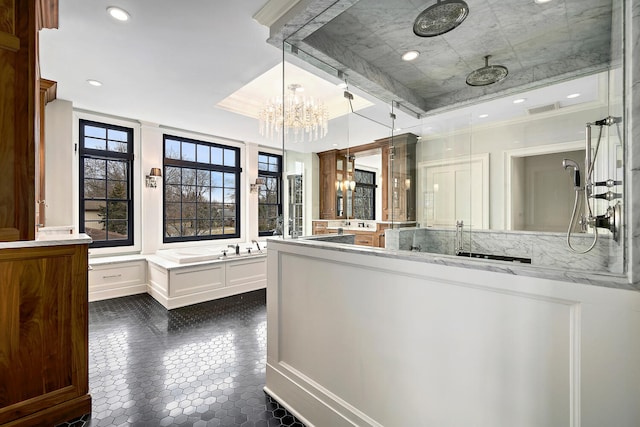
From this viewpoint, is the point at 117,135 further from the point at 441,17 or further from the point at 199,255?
the point at 441,17

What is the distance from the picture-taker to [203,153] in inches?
214

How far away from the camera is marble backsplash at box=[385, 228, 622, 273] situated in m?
2.55

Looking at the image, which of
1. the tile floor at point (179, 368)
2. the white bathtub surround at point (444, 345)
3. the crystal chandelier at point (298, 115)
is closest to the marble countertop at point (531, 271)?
the white bathtub surround at point (444, 345)

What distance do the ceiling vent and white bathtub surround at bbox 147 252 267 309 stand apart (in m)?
4.15

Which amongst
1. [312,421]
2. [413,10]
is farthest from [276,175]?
[312,421]

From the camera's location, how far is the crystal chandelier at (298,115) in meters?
3.23

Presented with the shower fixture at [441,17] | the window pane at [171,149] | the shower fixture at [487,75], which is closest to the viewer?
the shower fixture at [441,17]

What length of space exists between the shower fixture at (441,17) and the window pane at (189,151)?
4.47 meters

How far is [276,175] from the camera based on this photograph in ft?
21.6

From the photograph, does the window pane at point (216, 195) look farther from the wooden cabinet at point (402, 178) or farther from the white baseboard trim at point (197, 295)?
the wooden cabinet at point (402, 178)

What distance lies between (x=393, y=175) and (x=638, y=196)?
3.36 meters

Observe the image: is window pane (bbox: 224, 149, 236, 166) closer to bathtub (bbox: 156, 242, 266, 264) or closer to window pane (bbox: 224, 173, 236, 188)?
window pane (bbox: 224, 173, 236, 188)

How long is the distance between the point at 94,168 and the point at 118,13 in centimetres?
314

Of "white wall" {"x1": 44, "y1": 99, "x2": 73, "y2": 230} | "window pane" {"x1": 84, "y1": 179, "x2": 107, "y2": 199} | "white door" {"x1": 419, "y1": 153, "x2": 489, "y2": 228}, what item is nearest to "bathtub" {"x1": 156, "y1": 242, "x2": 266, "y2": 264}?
"window pane" {"x1": 84, "y1": 179, "x2": 107, "y2": 199}
